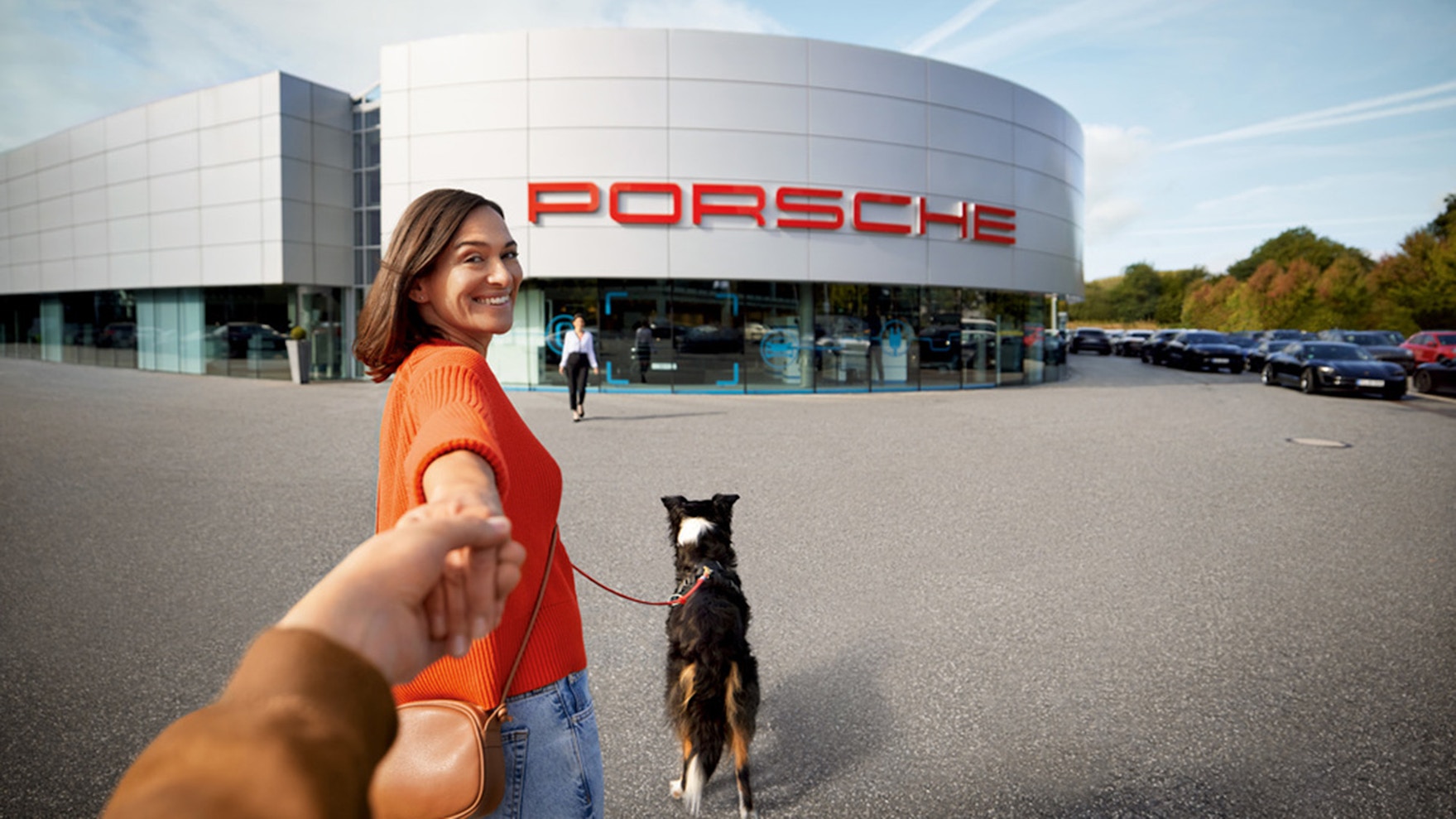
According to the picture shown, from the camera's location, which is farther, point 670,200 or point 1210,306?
point 1210,306

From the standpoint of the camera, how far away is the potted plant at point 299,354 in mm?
25469

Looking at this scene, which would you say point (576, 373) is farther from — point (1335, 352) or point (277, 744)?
point (1335, 352)

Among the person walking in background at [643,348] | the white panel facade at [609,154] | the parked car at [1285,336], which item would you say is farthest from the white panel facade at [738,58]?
the parked car at [1285,336]

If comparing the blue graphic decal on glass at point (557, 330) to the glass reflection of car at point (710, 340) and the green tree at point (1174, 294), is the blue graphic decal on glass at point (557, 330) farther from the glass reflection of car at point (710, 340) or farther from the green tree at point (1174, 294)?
the green tree at point (1174, 294)

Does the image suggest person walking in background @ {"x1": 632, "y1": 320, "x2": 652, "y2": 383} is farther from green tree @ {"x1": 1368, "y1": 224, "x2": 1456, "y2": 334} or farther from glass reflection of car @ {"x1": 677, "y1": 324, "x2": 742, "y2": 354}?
green tree @ {"x1": 1368, "y1": 224, "x2": 1456, "y2": 334}

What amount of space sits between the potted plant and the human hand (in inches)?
1092

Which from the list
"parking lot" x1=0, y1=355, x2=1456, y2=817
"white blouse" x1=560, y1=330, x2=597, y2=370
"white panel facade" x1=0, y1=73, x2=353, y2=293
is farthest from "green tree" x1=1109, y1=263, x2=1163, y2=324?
"parking lot" x1=0, y1=355, x2=1456, y2=817

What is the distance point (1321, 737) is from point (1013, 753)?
144 centimetres

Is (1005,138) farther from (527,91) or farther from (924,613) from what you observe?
(924,613)

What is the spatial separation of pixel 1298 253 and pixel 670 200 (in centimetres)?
8898

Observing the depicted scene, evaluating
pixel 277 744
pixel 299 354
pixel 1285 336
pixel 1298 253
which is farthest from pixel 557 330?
pixel 1298 253

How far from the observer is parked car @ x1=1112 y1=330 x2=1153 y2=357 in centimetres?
5491

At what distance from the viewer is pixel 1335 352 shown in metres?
23.8

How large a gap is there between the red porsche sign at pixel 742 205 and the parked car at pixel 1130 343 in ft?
118
